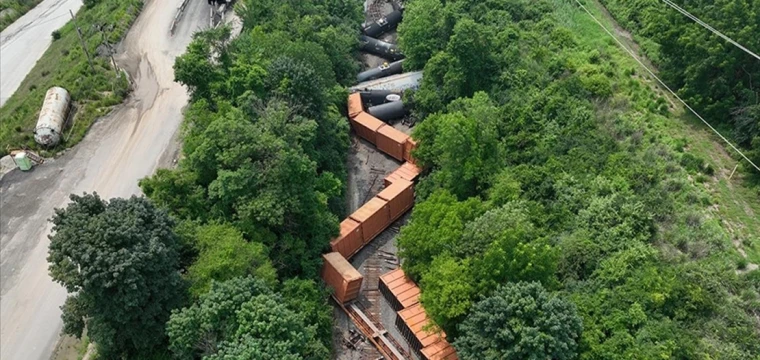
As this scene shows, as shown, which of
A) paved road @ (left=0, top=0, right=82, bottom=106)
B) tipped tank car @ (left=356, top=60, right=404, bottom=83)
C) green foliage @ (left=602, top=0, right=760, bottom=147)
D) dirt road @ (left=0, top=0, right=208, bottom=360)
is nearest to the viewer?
dirt road @ (left=0, top=0, right=208, bottom=360)

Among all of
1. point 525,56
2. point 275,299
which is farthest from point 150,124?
point 525,56

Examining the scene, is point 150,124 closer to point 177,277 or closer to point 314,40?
point 314,40

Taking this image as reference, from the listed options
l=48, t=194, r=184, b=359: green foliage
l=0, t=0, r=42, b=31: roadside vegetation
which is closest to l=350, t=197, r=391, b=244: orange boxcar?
l=48, t=194, r=184, b=359: green foliage

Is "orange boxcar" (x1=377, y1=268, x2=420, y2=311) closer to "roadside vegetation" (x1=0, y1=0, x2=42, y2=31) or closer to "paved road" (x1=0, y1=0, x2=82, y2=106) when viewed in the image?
"paved road" (x1=0, y1=0, x2=82, y2=106)

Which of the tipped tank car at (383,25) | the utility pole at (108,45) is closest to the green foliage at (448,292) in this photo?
the tipped tank car at (383,25)

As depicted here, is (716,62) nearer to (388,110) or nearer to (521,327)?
(388,110)

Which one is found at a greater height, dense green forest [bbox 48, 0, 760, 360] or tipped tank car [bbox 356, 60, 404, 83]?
dense green forest [bbox 48, 0, 760, 360]
